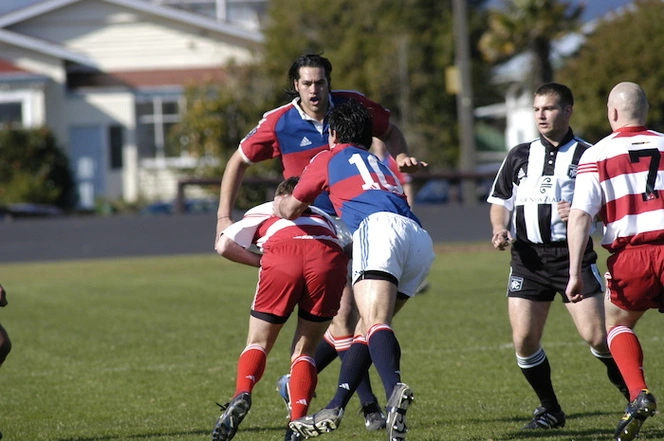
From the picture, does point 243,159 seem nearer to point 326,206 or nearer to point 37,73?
point 326,206

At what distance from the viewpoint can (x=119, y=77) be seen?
4203 centimetres

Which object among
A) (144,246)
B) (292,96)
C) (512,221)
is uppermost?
(292,96)

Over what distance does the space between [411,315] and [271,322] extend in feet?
23.1

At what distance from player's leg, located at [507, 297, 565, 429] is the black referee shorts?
63mm

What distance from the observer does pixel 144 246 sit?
81.3 ft

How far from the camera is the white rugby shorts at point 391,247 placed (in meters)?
5.80

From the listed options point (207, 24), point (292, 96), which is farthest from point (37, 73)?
point (292, 96)

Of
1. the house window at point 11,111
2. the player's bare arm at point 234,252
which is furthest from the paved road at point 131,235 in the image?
the player's bare arm at point 234,252

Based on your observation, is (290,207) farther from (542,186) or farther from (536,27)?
(536,27)

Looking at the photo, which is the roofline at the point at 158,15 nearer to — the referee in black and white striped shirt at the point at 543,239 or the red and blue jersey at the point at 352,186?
the referee in black and white striped shirt at the point at 543,239

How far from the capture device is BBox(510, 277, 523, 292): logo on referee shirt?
668 cm

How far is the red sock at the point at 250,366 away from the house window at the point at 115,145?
37154 millimetres

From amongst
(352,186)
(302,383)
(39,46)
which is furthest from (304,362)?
(39,46)

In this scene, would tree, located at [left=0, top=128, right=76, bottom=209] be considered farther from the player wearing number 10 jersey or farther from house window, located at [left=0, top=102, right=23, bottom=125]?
the player wearing number 10 jersey
